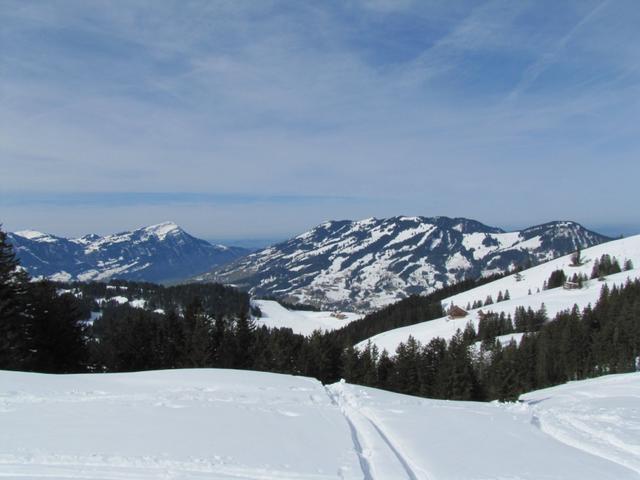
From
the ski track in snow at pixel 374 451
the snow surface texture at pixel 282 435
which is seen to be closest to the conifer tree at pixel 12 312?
the snow surface texture at pixel 282 435

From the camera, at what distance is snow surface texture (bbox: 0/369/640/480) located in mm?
10250

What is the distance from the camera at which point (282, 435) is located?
42.8 feet

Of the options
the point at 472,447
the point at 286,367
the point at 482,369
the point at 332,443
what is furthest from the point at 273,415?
the point at 482,369

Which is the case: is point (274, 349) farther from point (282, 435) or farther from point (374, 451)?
point (374, 451)

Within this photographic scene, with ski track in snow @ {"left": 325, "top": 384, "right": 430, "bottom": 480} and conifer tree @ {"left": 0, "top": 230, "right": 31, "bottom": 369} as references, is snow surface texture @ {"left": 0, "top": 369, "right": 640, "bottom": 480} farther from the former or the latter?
conifer tree @ {"left": 0, "top": 230, "right": 31, "bottom": 369}

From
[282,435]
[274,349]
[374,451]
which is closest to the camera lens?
[374,451]

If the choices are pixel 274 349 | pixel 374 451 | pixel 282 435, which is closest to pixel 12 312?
pixel 274 349

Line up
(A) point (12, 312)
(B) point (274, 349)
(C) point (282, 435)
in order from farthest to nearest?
(B) point (274, 349) → (A) point (12, 312) → (C) point (282, 435)

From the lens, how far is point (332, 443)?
40.7 ft

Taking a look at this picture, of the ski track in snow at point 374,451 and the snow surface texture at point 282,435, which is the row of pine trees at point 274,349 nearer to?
the snow surface texture at point 282,435

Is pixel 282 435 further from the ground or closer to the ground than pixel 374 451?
further from the ground

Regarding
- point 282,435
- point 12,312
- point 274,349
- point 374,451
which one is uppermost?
point 12,312

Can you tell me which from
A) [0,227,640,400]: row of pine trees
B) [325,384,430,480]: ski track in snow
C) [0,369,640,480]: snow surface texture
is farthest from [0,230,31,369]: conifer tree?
[325,384,430,480]: ski track in snow

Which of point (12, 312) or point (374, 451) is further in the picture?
point (12, 312)
